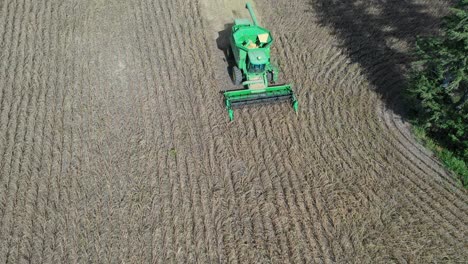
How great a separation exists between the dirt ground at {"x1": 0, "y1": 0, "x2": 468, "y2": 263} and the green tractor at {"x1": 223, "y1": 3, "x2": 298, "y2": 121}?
53 centimetres

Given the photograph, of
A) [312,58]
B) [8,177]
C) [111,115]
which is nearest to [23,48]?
[111,115]

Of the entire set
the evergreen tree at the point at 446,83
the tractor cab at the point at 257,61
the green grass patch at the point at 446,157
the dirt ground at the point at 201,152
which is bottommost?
the dirt ground at the point at 201,152

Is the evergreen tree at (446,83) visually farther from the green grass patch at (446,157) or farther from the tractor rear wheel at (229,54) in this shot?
Answer: the tractor rear wheel at (229,54)

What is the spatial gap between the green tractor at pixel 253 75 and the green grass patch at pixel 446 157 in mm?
4336

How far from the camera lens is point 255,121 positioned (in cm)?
1337

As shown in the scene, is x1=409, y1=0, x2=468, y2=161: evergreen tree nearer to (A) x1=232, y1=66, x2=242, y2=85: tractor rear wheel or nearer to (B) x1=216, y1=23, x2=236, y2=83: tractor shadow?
(A) x1=232, y1=66, x2=242, y2=85: tractor rear wheel

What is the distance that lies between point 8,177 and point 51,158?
4.11ft

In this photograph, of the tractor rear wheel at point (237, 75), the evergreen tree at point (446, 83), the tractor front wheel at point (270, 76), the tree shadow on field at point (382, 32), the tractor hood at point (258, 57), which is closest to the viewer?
the evergreen tree at point (446, 83)

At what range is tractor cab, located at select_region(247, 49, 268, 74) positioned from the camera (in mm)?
13131

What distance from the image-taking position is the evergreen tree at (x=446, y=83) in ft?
36.8

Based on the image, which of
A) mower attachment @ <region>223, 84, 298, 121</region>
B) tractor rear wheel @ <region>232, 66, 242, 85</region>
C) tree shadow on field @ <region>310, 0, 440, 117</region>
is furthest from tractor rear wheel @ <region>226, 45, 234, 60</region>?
tree shadow on field @ <region>310, 0, 440, 117</region>

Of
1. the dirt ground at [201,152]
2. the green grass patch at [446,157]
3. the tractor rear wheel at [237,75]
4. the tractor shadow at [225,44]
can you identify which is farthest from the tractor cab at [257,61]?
the green grass patch at [446,157]

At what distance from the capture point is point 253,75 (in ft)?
44.9

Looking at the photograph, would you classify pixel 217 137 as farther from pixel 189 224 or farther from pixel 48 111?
pixel 48 111
